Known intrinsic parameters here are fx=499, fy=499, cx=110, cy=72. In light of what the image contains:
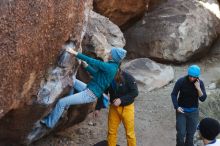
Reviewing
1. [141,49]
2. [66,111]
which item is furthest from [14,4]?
[141,49]

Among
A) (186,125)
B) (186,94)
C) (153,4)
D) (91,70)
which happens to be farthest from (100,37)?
(153,4)

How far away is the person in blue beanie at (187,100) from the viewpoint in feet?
24.6

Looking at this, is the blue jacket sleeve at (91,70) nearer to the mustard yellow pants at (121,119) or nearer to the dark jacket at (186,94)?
the mustard yellow pants at (121,119)

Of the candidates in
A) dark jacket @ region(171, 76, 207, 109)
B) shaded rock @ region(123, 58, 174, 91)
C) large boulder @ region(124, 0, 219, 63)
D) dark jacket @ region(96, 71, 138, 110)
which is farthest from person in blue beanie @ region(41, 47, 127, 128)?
large boulder @ region(124, 0, 219, 63)

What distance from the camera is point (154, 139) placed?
9258 mm

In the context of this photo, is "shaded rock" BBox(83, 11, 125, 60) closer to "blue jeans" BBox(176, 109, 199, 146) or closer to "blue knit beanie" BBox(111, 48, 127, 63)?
"blue knit beanie" BBox(111, 48, 127, 63)

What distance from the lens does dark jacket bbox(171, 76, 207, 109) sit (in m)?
7.52

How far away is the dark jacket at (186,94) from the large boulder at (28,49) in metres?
1.68

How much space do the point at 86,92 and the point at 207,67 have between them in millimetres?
6351

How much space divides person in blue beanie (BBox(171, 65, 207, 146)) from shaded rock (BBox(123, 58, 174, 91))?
3467mm

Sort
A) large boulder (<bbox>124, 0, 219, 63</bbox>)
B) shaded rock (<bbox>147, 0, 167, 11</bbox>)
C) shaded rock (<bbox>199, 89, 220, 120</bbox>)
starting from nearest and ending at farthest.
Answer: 1. shaded rock (<bbox>199, 89, 220, 120</bbox>)
2. large boulder (<bbox>124, 0, 219, 63</bbox>)
3. shaded rock (<bbox>147, 0, 167, 11</bbox>)

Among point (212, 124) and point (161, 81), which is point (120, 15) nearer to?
point (161, 81)

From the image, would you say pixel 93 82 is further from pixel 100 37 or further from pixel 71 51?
pixel 100 37

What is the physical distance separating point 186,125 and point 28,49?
113 inches
